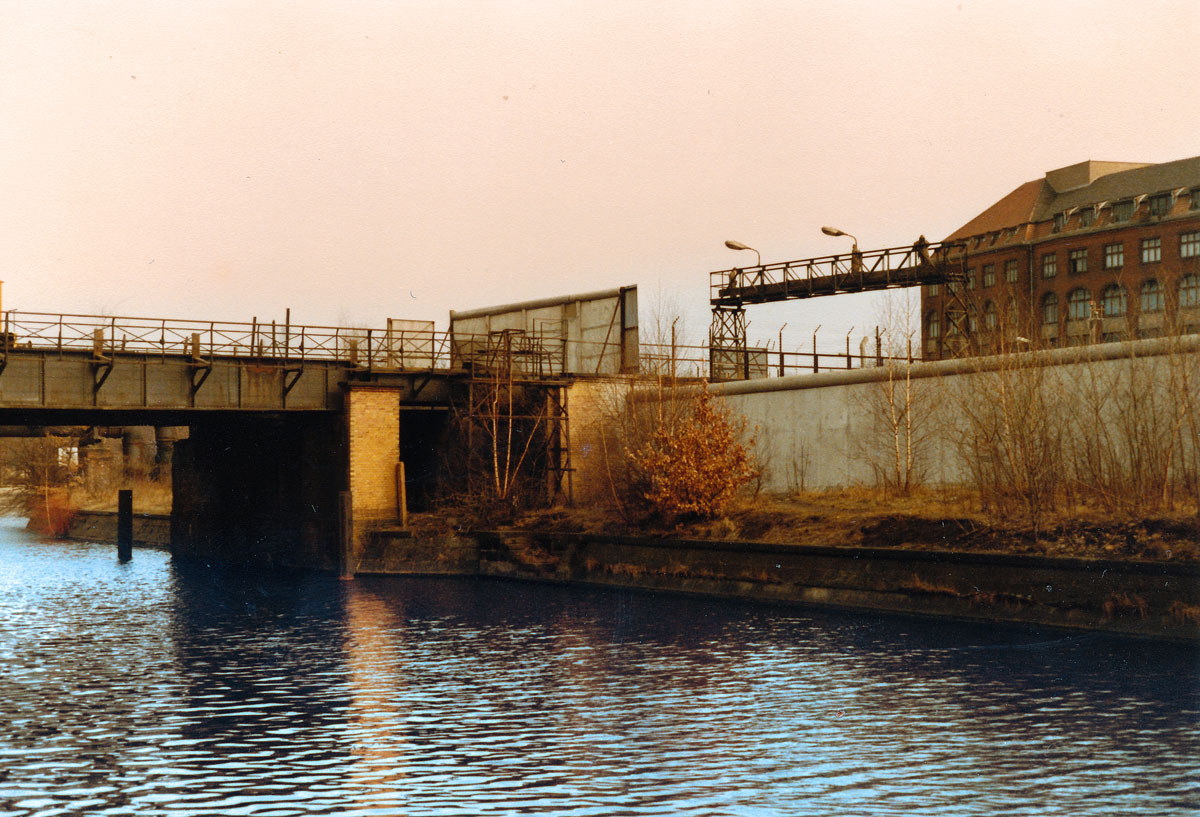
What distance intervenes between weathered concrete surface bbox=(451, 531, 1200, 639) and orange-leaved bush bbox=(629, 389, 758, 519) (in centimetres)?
168

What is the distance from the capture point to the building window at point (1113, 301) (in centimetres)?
7044

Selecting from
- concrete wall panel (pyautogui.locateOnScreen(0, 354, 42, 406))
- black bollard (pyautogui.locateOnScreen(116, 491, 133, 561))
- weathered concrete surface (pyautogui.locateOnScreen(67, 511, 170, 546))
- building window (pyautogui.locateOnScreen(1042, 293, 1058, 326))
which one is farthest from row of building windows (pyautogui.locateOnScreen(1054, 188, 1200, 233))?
concrete wall panel (pyautogui.locateOnScreen(0, 354, 42, 406))

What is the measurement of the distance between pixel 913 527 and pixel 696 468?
649 centimetres

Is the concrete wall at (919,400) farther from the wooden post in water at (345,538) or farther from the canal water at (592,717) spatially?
the wooden post in water at (345,538)

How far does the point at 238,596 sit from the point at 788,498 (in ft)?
46.1

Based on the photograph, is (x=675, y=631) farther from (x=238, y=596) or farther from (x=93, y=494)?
(x=93, y=494)

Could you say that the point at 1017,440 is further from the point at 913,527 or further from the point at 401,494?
the point at 401,494

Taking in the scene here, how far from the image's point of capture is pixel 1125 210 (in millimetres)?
70812

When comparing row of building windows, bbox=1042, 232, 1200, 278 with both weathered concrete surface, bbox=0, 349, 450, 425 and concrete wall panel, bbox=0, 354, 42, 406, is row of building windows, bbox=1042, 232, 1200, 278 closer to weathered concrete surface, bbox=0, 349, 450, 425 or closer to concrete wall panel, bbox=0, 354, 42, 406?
weathered concrete surface, bbox=0, 349, 450, 425

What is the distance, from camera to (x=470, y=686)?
15.9 metres

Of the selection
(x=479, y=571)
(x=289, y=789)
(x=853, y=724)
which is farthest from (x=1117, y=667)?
(x=479, y=571)

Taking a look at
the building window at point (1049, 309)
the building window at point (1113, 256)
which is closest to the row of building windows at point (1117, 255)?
the building window at point (1113, 256)

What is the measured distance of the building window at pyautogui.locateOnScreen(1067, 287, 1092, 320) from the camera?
72812mm

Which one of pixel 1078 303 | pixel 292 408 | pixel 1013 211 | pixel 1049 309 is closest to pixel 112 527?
pixel 292 408
